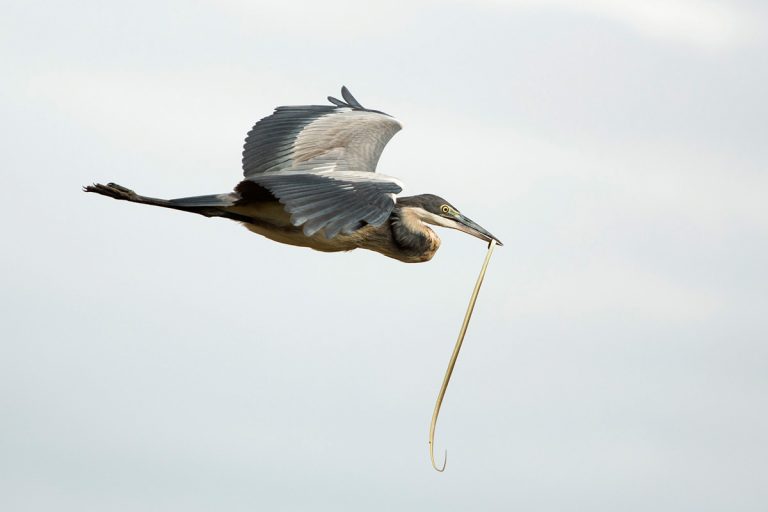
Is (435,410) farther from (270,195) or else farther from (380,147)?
(380,147)

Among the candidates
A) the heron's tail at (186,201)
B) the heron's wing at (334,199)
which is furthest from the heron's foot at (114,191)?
the heron's wing at (334,199)

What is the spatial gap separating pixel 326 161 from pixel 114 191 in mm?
2373

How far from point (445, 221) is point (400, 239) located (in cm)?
71

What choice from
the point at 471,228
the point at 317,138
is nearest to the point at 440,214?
the point at 471,228

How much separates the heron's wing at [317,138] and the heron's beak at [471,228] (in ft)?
4.64

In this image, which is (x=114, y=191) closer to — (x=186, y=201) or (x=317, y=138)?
(x=186, y=201)

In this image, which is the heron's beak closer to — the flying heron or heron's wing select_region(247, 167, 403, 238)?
the flying heron

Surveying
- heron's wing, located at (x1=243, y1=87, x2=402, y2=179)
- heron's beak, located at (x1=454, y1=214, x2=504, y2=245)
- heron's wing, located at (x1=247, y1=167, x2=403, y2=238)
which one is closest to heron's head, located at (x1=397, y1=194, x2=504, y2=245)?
heron's beak, located at (x1=454, y1=214, x2=504, y2=245)

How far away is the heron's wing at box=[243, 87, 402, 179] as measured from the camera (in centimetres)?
1706

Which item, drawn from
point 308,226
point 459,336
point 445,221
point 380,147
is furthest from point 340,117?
point 308,226

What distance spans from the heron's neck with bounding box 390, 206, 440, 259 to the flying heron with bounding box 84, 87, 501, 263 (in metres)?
0.01

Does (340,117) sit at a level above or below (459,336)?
above

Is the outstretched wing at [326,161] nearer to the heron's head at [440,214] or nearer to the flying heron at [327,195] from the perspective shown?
the flying heron at [327,195]

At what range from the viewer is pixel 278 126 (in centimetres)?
1780
